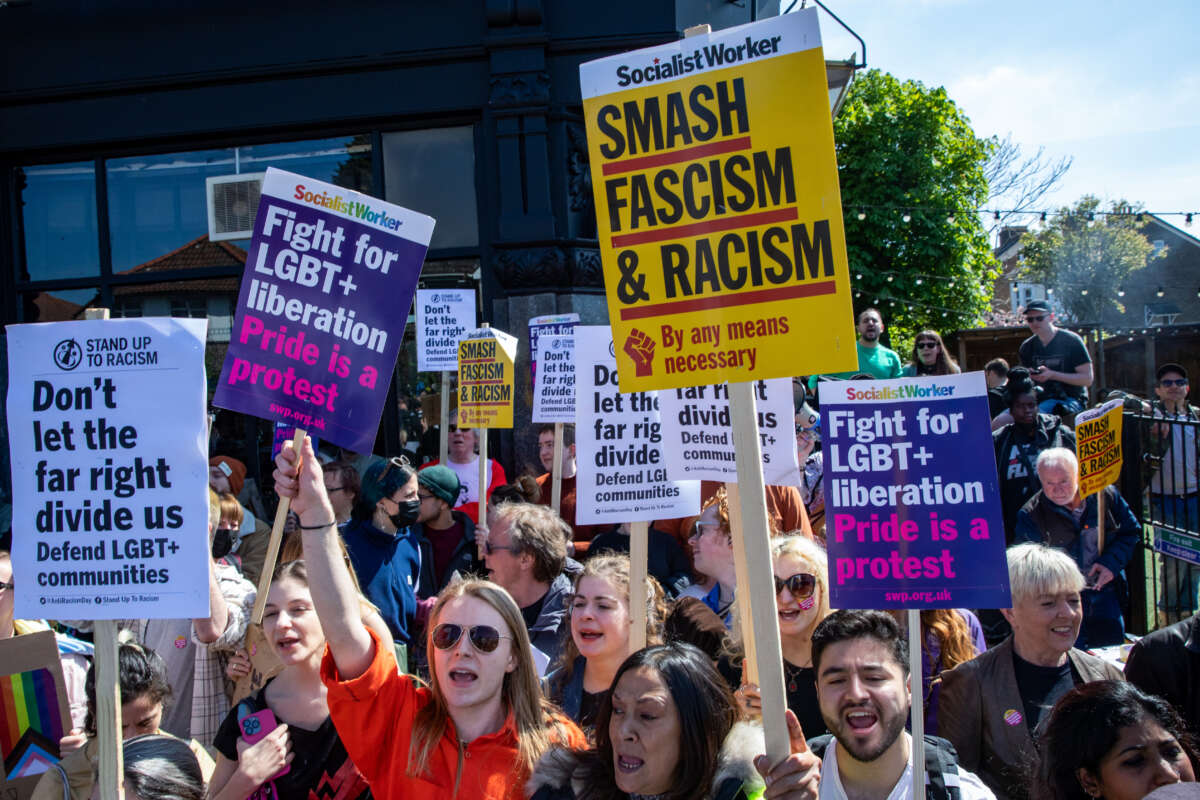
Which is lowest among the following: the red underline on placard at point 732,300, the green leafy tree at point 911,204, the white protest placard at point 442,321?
the red underline on placard at point 732,300

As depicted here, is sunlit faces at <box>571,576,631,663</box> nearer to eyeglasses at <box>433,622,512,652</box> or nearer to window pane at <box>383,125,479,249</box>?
eyeglasses at <box>433,622,512,652</box>

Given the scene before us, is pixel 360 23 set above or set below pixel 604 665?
above

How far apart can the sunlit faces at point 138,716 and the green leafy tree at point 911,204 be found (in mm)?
26839

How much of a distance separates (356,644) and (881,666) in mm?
1494

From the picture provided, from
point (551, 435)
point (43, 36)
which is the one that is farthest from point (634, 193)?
point (43, 36)

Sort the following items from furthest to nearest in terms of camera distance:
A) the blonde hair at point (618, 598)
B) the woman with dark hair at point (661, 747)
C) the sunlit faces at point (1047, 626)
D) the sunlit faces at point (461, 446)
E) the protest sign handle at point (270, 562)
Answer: the sunlit faces at point (461, 446)
the blonde hair at point (618, 598)
the sunlit faces at point (1047, 626)
the protest sign handle at point (270, 562)
the woman with dark hair at point (661, 747)

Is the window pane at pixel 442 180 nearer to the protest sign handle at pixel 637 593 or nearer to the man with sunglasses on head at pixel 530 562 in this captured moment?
the man with sunglasses on head at pixel 530 562

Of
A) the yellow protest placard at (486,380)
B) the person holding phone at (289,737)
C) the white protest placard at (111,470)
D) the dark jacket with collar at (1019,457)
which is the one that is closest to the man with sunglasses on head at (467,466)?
the yellow protest placard at (486,380)

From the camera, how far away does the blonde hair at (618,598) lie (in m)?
4.07

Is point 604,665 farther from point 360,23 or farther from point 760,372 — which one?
point 360,23

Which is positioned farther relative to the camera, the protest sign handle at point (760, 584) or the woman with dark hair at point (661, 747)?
the woman with dark hair at point (661, 747)

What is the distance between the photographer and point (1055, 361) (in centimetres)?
955

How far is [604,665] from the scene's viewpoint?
13.0 ft

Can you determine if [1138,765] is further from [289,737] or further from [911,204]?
[911,204]
